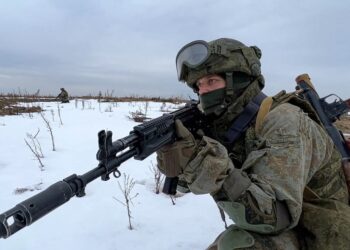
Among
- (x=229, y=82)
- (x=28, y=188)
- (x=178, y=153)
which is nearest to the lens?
(x=178, y=153)

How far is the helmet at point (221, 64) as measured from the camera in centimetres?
236

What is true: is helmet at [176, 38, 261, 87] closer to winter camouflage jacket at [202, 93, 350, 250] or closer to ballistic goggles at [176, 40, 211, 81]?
ballistic goggles at [176, 40, 211, 81]

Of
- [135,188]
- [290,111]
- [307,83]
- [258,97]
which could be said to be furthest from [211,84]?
[135,188]

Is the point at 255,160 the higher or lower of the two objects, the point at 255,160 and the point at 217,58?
the lower

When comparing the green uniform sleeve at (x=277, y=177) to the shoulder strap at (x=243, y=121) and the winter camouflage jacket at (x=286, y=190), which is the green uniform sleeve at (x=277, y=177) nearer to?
the winter camouflage jacket at (x=286, y=190)

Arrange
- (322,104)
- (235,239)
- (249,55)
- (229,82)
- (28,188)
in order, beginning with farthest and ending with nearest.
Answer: (28,188) < (322,104) < (249,55) < (229,82) < (235,239)

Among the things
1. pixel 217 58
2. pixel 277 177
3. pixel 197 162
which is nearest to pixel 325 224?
pixel 277 177

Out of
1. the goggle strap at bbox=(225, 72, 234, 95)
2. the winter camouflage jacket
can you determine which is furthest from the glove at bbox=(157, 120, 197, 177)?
the goggle strap at bbox=(225, 72, 234, 95)

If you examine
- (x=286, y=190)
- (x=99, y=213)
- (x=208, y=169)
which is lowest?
(x=99, y=213)

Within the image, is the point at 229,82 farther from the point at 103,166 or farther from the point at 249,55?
the point at 103,166

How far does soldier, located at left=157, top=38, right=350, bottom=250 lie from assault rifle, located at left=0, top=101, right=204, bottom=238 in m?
0.13

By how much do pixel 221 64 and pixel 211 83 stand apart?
0.52ft

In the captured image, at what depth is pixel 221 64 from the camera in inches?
93.7

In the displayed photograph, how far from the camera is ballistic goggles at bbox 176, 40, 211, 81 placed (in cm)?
236
